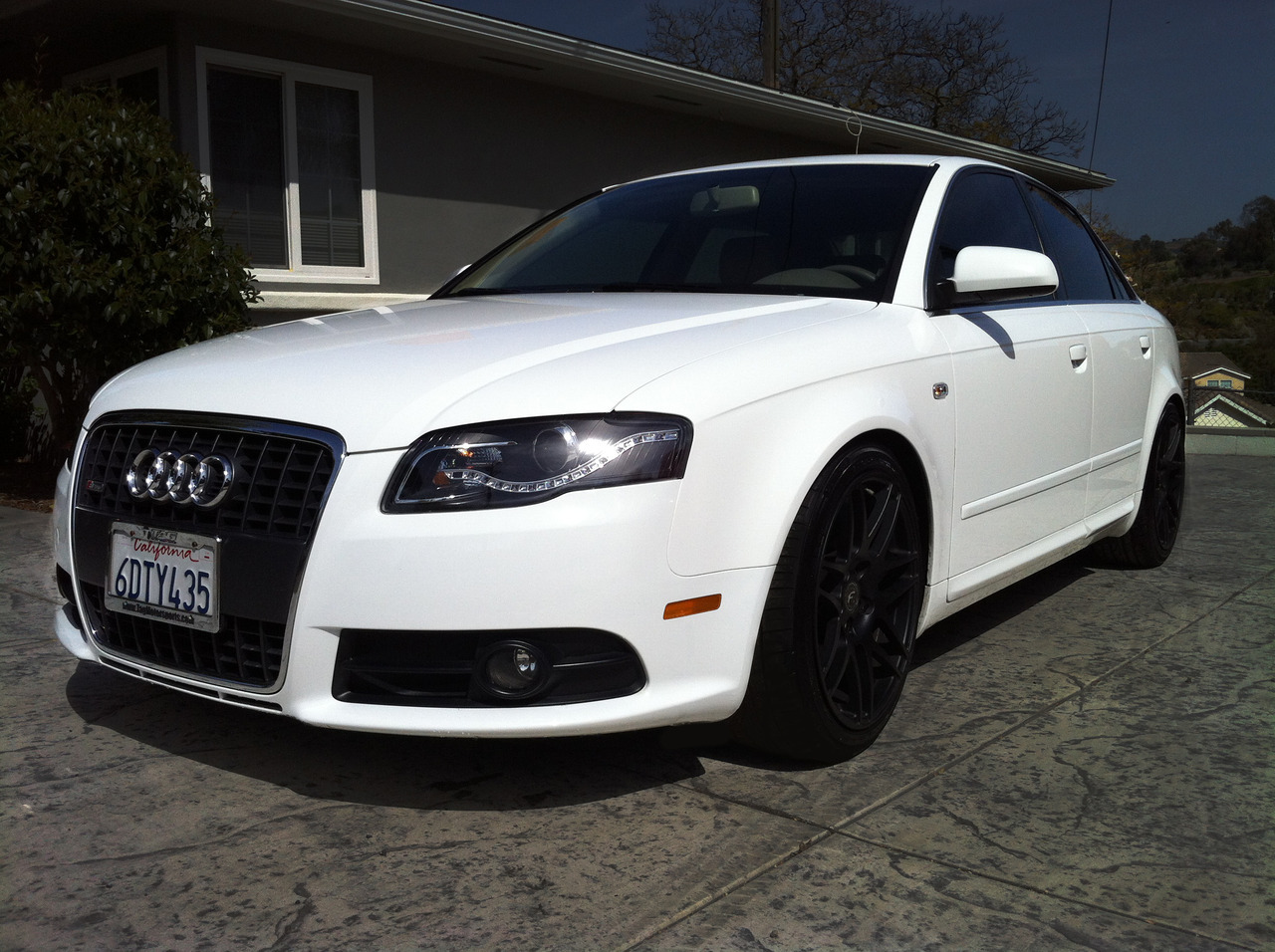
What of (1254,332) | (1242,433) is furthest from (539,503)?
(1254,332)

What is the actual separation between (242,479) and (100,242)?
4.55 m

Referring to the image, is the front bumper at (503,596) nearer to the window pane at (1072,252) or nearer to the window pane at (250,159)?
the window pane at (1072,252)

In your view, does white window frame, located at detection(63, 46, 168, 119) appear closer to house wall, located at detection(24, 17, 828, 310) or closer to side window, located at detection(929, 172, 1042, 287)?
house wall, located at detection(24, 17, 828, 310)

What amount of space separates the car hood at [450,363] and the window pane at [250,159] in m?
6.27

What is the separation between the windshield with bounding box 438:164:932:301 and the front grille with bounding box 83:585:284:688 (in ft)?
5.33

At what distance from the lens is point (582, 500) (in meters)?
2.37

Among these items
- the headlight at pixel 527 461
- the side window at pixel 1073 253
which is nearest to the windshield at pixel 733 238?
the side window at pixel 1073 253

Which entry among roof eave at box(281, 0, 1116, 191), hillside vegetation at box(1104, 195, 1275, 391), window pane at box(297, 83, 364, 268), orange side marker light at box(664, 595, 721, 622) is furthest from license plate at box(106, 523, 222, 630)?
hillside vegetation at box(1104, 195, 1275, 391)

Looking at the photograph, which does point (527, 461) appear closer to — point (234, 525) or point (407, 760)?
point (234, 525)

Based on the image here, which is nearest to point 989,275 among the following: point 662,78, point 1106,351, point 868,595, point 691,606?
point 868,595

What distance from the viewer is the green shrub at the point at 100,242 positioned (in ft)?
20.3

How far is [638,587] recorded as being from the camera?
2398 millimetres

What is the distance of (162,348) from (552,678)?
493cm

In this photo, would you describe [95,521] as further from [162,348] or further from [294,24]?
[294,24]
